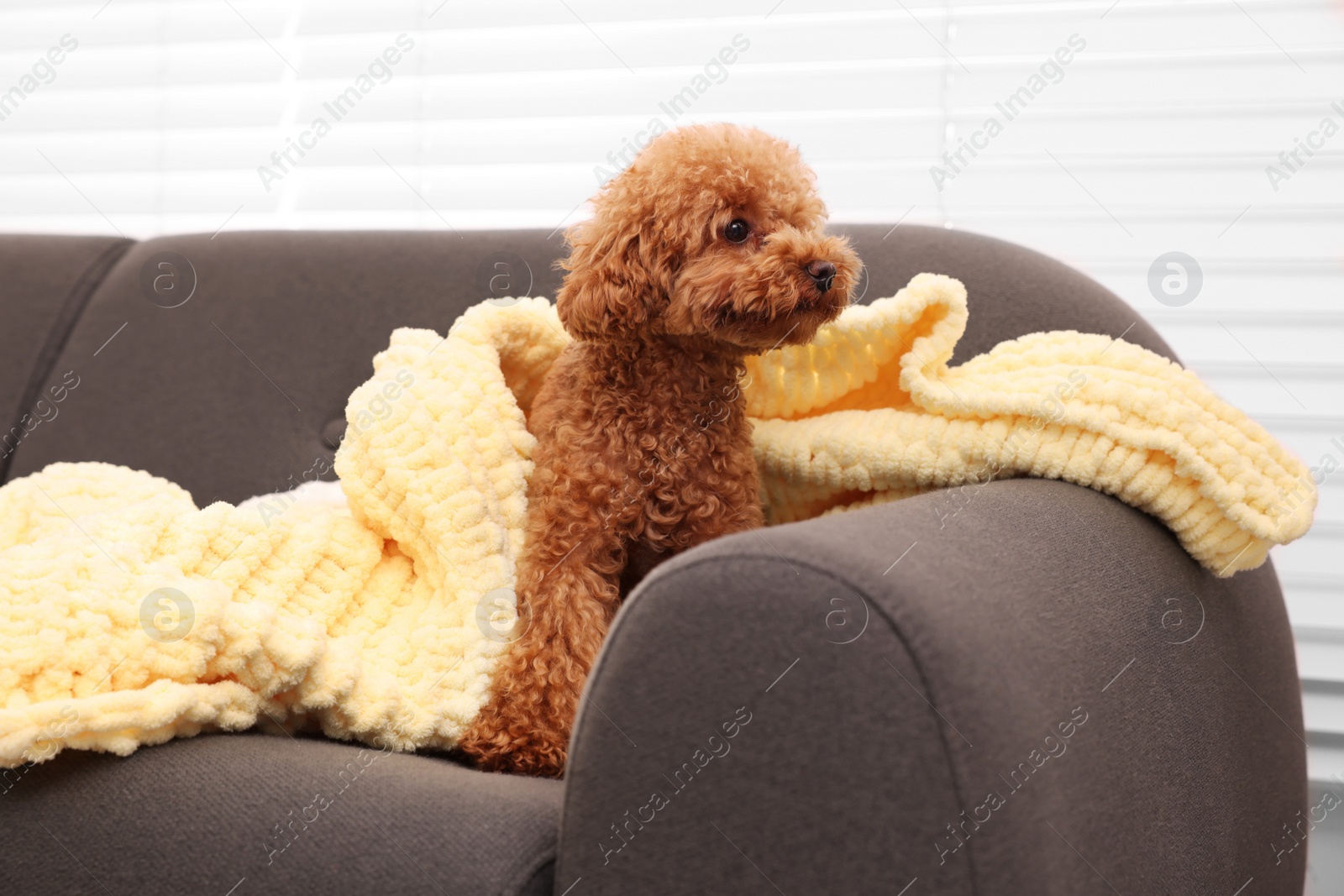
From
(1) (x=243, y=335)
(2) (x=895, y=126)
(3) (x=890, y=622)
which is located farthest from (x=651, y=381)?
(2) (x=895, y=126)

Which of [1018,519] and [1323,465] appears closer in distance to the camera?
[1018,519]

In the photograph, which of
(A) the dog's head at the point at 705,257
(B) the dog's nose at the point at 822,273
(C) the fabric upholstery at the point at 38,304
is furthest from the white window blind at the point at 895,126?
(B) the dog's nose at the point at 822,273

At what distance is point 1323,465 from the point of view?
159 cm

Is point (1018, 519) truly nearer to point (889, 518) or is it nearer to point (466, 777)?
point (889, 518)

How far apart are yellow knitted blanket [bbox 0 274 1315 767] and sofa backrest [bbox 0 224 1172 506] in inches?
10.4

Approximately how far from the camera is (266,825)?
69 centimetres

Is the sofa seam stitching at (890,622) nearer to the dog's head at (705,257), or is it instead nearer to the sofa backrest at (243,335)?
the dog's head at (705,257)

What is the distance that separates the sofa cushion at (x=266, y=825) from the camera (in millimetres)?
658

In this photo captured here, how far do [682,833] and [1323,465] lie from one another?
1438 millimetres

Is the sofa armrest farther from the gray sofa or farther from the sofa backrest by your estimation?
the sofa backrest

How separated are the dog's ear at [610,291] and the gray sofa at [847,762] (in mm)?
322

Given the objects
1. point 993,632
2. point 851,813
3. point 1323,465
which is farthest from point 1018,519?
point 1323,465

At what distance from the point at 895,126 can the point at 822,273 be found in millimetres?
958

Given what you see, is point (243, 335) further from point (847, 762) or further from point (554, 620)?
point (847, 762)
